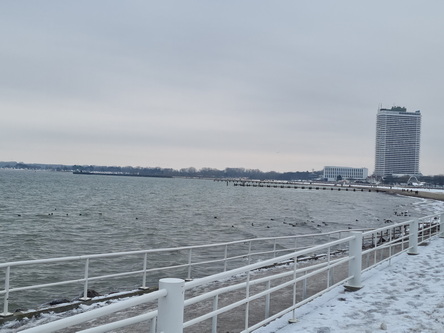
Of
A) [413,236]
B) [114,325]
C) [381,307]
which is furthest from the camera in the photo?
[413,236]

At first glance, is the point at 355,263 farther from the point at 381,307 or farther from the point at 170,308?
the point at 170,308

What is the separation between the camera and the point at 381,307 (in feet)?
25.0

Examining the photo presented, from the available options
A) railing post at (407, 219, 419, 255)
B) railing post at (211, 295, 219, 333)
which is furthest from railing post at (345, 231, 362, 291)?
railing post at (407, 219, 419, 255)

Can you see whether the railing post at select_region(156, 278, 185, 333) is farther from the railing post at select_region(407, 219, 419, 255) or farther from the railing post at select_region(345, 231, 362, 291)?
the railing post at select_region(407, 219, 419, 255)

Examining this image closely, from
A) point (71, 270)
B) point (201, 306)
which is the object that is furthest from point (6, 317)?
point (71, 270)

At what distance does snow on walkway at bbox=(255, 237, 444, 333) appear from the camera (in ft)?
21.6

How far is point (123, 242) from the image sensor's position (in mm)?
26688

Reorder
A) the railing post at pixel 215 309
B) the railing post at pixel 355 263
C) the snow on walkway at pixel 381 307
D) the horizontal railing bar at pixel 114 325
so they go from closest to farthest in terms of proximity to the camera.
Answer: the horizontal railing bar at pixel 114 325 → the railing post at pixel 215 309 → the snow on walkway at pixel 381 307 → the railing post at pixel 355 263

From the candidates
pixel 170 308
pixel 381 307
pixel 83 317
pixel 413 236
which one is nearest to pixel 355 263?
pixel 381 307

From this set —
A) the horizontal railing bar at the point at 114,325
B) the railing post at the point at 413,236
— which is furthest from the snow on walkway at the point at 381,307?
the horizontal railing bar at the point at 114,325

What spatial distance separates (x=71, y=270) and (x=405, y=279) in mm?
13176

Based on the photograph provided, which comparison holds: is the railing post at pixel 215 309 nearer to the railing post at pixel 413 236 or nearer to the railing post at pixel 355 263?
the railing post at pixel 355 263

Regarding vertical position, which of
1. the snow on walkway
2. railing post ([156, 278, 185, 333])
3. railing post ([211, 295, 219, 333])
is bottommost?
the snow on walkway

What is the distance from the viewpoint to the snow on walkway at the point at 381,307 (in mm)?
6598
